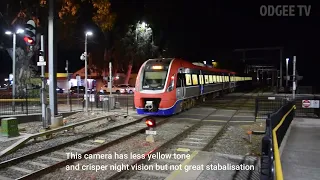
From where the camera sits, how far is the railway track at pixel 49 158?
25.6 ft

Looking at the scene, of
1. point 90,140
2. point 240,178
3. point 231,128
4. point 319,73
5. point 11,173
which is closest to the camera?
point 240,178

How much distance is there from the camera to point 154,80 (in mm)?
17781

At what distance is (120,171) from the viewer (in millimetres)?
7703

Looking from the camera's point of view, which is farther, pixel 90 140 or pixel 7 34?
pixel 7 34

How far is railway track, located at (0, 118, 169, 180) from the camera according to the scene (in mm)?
7805

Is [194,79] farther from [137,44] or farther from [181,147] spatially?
[137,44]

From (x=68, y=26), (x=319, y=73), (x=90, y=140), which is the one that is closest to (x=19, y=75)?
(x=68, y=26)

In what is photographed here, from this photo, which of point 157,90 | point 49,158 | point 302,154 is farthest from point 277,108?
A: point 49,158

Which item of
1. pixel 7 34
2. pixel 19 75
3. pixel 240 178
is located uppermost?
pixel 7 34

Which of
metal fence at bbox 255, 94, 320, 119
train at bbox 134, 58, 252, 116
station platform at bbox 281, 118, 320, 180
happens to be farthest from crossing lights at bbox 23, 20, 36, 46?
metal fence at bbox 255, 94, 320, 119

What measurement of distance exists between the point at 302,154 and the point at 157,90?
371 inches

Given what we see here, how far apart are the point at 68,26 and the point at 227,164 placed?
2365 centimetres

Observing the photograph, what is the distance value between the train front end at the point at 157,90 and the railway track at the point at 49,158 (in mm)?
4094

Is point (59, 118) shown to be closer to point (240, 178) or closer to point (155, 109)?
point (155, 109)
